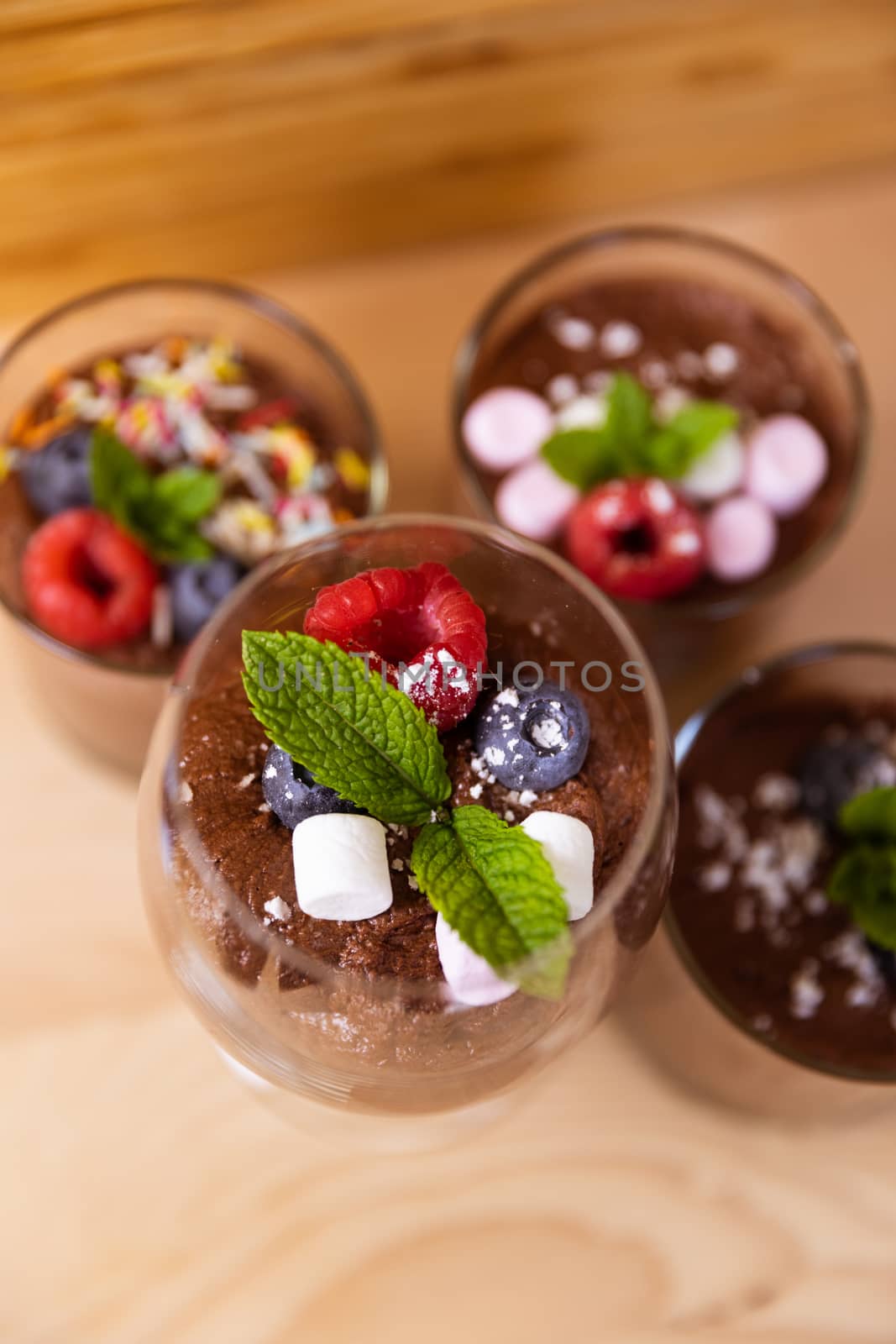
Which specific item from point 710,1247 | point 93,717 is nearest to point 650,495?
point 93,717

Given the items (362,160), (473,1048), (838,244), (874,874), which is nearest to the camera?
(473,1048)

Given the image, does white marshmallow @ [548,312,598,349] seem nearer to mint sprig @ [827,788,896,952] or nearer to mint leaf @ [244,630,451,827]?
mint sprig @ [827,788,896,952]

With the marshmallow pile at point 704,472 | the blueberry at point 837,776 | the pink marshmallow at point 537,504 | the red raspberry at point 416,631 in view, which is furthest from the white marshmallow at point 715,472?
the red raspberry at point 416,631

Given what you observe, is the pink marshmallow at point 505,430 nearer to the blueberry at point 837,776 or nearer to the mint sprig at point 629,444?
the mint sprig at point 629,444

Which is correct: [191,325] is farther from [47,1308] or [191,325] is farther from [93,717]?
[47,1308]

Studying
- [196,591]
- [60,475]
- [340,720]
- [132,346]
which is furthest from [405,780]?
[132,346]

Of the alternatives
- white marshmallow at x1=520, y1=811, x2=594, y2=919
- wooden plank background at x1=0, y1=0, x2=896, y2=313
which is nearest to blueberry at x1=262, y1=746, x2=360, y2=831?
white marshmallow at x1=520, y1=811, x2=594, y2=919
